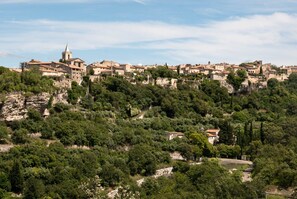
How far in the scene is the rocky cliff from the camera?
42469 millimetres

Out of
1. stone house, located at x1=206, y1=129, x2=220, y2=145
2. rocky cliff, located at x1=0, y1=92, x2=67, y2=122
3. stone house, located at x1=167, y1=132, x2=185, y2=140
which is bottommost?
stone house, located at x1=206, y1=129, x2=220, y2=145

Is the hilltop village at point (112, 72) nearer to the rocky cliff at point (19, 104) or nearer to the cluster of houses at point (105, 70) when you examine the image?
the cluster of houses at point (105, 70)

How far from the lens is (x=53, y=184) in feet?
105

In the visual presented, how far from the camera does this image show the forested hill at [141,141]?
3100 cm

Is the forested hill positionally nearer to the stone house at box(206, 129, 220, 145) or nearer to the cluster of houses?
the stone house at box(206, 129, 220, 145)

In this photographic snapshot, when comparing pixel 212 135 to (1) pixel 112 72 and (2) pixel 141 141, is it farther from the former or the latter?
(1) pixel 112 72

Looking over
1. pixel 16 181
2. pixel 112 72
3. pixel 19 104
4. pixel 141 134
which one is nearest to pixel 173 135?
pixel 141 134

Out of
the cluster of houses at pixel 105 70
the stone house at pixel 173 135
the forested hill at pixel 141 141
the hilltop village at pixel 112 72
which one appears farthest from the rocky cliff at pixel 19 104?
the stone house at pixel 173 135

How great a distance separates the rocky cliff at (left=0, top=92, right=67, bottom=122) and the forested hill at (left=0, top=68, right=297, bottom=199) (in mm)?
375

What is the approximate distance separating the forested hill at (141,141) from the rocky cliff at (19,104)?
38 cm

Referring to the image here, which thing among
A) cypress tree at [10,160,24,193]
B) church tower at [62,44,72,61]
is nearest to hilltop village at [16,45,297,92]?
church tower at [62,44,72,61]

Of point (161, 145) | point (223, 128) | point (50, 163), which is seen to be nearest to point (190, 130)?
point (223, 128)

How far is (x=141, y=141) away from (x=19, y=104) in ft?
35.1

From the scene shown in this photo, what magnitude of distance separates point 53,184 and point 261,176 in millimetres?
13465
